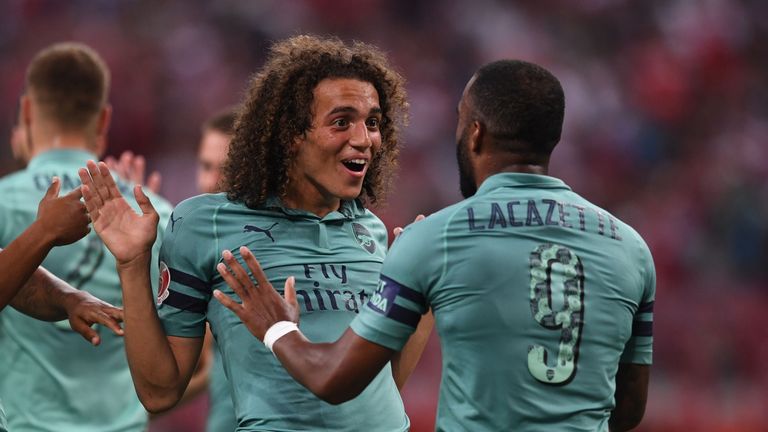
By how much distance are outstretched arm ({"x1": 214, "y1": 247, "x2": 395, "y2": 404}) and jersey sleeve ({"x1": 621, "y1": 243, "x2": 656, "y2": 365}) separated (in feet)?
2.36

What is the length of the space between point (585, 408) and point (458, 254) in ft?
1.68

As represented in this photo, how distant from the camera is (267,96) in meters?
3.79

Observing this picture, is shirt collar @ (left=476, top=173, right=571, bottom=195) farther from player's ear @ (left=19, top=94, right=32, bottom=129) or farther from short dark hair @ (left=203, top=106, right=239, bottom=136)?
short dark hair @ (left=203, top=106, right=239, bottom=136)

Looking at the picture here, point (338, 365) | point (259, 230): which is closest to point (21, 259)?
point (259, 230)

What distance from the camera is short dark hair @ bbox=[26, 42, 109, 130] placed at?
16.8 feet

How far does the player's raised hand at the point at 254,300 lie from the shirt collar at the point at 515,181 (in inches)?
24.8

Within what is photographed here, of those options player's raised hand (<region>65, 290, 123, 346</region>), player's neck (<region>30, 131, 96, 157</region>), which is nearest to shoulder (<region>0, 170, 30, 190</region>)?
player's neck (<region>30, 131, 96, 157</region>)

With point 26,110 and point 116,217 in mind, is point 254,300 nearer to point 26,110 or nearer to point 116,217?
point 116,217

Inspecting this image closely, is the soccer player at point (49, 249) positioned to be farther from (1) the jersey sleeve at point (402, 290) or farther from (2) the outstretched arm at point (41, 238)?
(1) the jersey sleeve at point (402, 290)

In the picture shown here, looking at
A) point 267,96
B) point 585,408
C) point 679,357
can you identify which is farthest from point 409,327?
point 679,357

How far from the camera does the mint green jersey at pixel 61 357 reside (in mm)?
4734

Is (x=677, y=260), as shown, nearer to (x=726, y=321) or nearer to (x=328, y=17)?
(x=726, y=321)

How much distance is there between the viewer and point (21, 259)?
3.54 m

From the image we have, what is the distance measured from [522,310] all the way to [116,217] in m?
1.30
